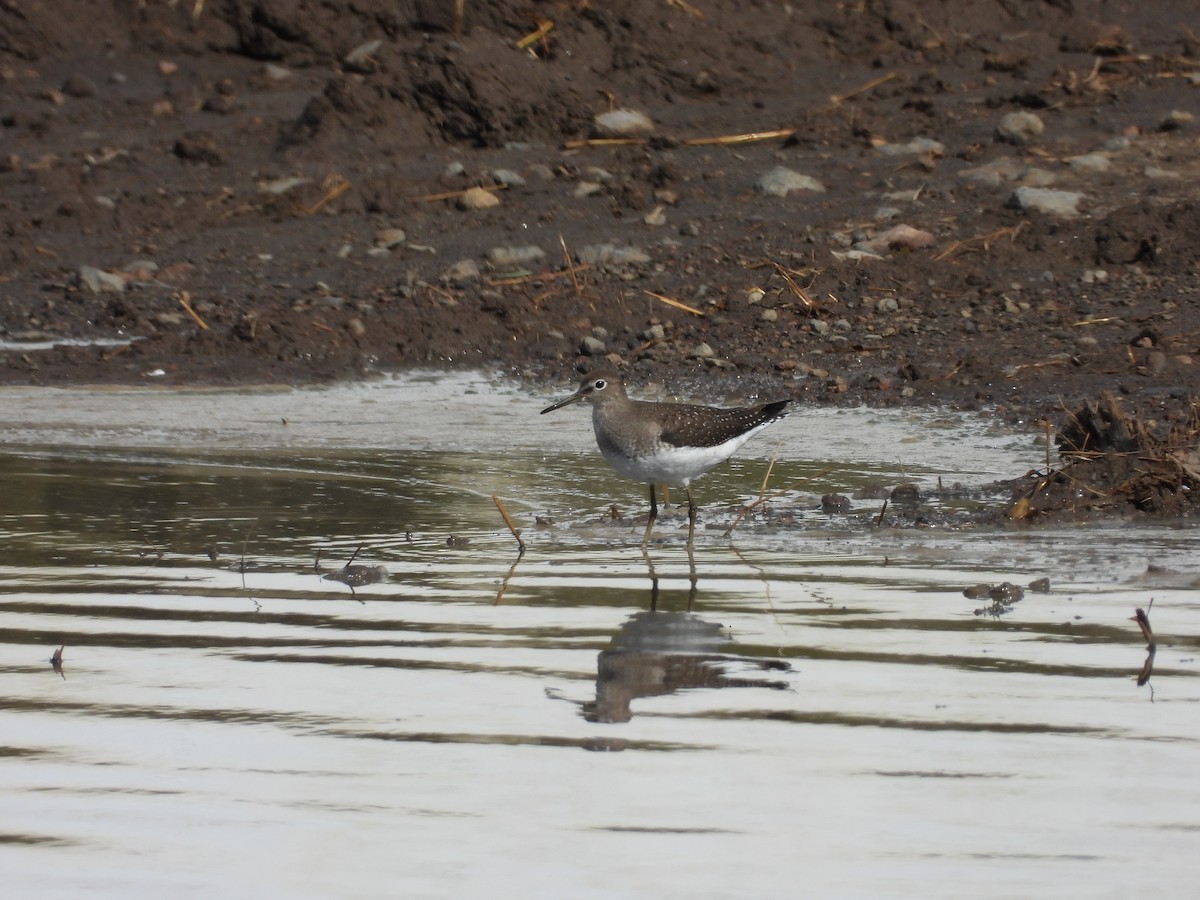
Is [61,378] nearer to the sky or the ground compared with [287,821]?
nearer to the ground

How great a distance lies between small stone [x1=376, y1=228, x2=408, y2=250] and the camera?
14.4m

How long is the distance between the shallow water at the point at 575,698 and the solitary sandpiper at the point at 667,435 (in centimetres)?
28

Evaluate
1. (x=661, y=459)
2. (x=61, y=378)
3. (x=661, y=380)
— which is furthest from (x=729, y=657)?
(x=61, y=378)

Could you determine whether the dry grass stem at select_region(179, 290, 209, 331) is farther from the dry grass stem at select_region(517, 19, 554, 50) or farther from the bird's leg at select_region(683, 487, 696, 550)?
the bird's leg at select_region(683, 487, 696, 550)

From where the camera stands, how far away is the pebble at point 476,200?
14.9 meters

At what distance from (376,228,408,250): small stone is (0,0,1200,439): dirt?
5cm

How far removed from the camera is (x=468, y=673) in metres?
5.70

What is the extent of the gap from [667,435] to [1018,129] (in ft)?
25.9

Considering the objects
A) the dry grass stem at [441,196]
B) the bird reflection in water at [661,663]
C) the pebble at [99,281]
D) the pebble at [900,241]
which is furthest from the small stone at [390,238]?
the bird reflection in water at [661,663]

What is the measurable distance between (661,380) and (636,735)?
23.3 ft

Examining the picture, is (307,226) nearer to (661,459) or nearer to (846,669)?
(661,459)

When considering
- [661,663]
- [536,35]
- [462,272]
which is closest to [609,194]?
[462,272]

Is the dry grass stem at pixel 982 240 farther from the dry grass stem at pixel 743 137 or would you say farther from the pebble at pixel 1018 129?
the dry grass stem at pixel 743 137

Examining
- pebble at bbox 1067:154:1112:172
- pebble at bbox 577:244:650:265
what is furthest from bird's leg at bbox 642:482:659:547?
pebble at bbox 1067:154:1112:172
